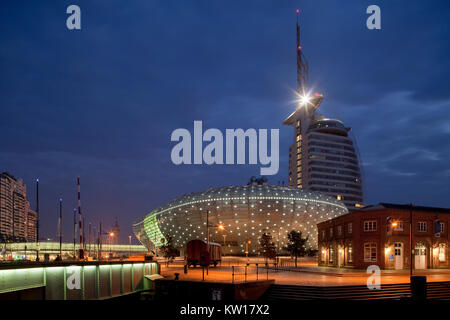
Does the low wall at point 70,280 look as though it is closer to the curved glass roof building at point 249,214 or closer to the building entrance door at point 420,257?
the building entrance door at point 420,257

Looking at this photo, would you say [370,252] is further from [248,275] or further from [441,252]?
[248,275]

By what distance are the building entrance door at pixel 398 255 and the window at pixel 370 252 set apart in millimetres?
2145

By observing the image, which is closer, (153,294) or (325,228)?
(153,294)

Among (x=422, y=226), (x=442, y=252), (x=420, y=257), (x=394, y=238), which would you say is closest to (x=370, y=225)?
(x=394, y=238)

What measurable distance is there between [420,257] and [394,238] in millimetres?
4463

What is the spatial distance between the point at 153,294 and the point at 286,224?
94293 mm

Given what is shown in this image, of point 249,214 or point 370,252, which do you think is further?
point 249,214

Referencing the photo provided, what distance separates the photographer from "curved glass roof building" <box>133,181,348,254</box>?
123m

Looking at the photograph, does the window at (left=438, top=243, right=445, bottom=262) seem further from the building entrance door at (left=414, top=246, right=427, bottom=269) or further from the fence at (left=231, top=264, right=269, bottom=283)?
the fence at (left=231, top=264, right=269, bottom=283)

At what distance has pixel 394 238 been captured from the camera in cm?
4369
